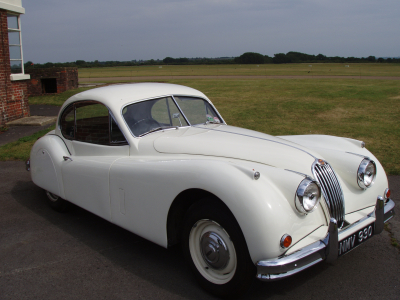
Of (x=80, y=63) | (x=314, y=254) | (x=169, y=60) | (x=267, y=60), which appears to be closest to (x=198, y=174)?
(x=314, y=254)

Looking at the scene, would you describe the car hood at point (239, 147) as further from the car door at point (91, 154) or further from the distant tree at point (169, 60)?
the distant tree at point (169, 60)

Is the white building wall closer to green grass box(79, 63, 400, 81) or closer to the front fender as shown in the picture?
the front fender

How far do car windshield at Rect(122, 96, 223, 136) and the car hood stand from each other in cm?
18

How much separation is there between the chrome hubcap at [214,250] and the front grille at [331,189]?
3.15 feet

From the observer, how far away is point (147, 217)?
3.18 m

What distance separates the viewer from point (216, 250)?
2.74m

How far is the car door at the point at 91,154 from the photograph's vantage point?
3639 millimetres

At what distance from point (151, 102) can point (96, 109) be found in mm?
642

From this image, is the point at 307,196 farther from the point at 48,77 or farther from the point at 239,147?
the point at 48,77

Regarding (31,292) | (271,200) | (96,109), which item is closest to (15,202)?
(96,109)

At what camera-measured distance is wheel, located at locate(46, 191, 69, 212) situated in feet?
15.0

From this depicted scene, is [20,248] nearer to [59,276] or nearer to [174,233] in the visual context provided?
[59,276]

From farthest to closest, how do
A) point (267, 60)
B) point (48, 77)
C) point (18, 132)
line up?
point (267, 60)
point (48, 77)
point (18, 132)

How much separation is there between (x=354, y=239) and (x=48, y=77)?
17602mm
